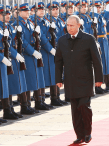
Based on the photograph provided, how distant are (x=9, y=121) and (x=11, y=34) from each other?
1.51 metres

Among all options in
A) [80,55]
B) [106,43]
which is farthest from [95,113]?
[106,43]

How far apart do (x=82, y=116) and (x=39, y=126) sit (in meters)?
1.64

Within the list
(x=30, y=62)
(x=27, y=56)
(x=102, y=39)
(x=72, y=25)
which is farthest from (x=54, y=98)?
(x=72, y=25)

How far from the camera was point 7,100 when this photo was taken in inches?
323

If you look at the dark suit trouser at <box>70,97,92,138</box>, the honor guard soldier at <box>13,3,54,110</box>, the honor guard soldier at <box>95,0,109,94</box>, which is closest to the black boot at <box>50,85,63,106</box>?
the honor guard soldier at <box>13,3,54,110</box>

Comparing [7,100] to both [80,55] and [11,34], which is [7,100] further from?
[80,55]

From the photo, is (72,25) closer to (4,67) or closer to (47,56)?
(4,67)

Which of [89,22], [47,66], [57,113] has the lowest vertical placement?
[57,113]

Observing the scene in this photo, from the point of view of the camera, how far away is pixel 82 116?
6.12 metres

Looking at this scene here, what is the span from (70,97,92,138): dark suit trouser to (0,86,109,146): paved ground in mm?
652

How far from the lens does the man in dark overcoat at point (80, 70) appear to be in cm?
602

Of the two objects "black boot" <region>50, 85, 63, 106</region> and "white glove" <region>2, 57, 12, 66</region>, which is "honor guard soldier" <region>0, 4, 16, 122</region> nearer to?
"white glove" <region>2, 57, 12, 66</region>

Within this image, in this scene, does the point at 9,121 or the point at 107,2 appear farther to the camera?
the point at 107,2

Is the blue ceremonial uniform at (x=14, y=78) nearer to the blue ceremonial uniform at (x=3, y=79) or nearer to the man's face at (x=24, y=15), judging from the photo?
the blue ceremonial uniform at (x=3, y=79)
